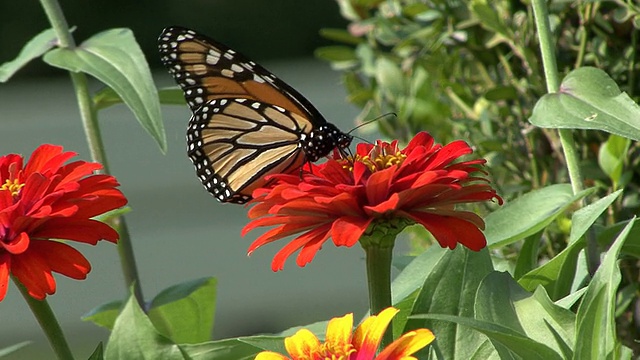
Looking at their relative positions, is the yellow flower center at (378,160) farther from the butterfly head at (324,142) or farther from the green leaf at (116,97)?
the green leaf at (116,97)

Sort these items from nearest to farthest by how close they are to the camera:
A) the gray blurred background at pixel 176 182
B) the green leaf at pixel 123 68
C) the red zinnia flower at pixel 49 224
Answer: the red zinnia flower at pixel 49 224
the green leaf at pixel 123 68
the gray blurred background at pixel 176 182

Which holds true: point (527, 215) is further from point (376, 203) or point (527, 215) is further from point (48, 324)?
point (48, 324)

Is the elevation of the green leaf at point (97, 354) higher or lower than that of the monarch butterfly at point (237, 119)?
lower

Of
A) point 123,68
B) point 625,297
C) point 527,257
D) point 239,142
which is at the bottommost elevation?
point 625,297

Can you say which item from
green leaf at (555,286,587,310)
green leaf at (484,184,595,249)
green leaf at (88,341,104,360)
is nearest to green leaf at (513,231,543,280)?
green leaf at (484,184,595,249)

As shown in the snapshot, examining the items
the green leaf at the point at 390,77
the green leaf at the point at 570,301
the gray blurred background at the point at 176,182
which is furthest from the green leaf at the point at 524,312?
the gray blurred background at the point at 176,182

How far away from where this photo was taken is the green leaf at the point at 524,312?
0.63 meters

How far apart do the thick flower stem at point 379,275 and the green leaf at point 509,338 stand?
96 mm

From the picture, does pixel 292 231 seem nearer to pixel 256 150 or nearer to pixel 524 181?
pixel 256 150

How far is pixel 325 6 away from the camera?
449 cm

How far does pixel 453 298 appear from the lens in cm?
71

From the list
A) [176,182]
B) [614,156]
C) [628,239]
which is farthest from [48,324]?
[176,182]

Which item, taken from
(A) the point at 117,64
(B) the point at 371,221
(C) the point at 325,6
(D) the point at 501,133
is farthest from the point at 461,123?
(C) the point at 325,6

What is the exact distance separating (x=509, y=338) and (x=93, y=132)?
1.80 ft
